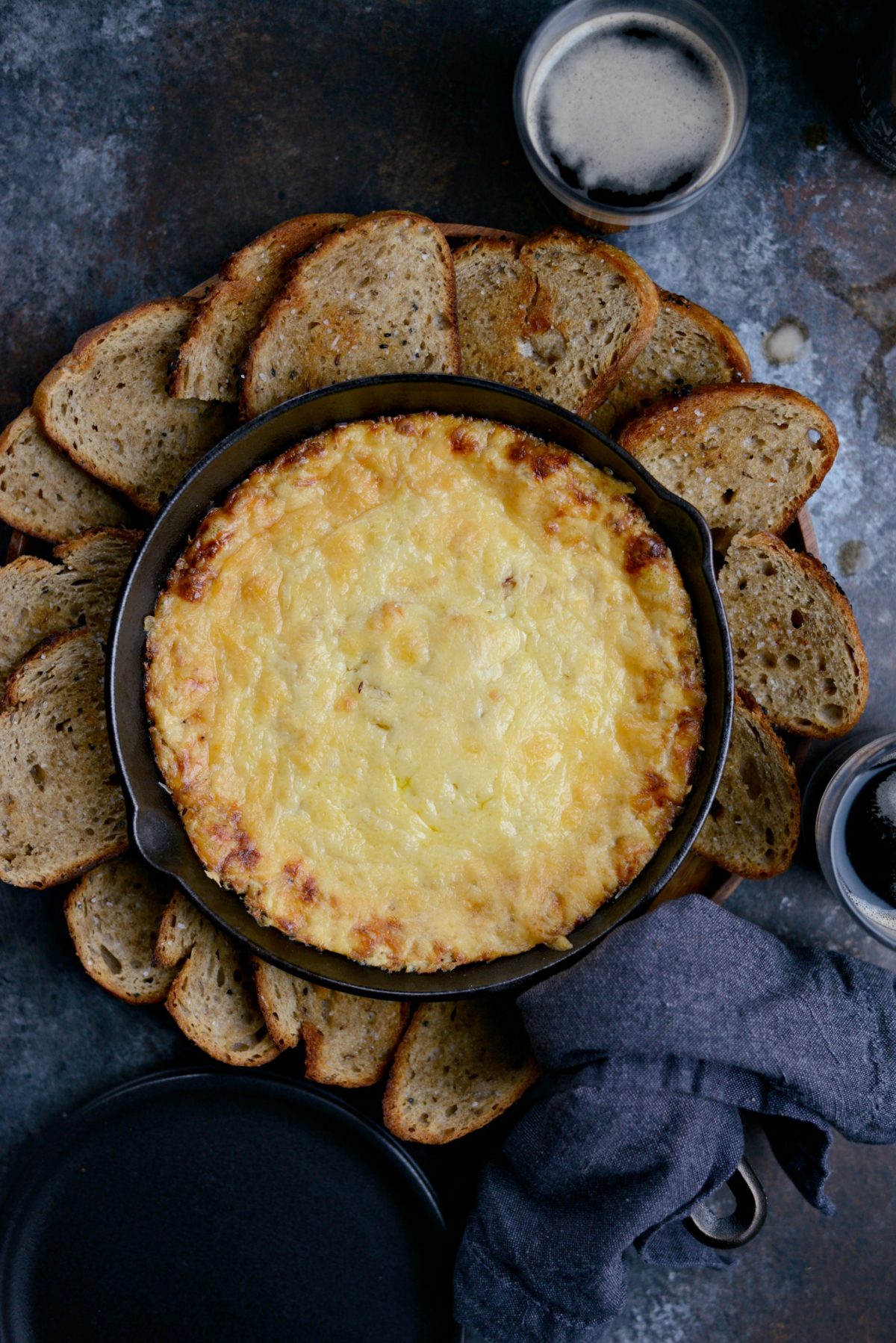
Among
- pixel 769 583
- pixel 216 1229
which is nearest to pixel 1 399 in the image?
pixel 769 583

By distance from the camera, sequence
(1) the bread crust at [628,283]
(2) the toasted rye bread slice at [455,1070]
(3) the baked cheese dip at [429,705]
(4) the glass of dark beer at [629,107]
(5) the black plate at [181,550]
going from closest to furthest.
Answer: (5) the black plate at [181,550]
(3) the baked cheese dip at [429,705]
(1) the bread crust at [628,283]
(2) the toasted rye bread slice at [455,1070]
(4) the glass of dark beer at [629,107]

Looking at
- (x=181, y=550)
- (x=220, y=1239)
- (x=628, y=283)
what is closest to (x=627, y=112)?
(x=628, y=283)

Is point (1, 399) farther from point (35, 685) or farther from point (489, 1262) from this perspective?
point (489, 1262)

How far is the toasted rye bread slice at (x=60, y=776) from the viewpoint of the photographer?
9.86 feet

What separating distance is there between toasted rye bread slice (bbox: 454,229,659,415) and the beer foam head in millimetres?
341

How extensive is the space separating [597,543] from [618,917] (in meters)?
Result: 0.95

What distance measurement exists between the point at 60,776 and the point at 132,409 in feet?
3.48

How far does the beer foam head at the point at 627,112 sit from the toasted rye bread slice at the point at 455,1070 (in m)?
2.40

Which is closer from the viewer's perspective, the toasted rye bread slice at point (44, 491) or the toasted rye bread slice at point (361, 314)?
the toasted rye bread slice at point (361, 314)

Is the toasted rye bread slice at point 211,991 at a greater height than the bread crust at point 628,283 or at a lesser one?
lesser

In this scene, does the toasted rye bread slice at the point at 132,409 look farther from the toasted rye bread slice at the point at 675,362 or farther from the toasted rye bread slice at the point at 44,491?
the toasted rye bread slice at the point at 675,362

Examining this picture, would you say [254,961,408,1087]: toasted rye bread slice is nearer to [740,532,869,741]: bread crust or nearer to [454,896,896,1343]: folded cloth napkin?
[454,896,896,1343]: folded cloth napkin

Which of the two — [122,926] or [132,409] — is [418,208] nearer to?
[132,409]

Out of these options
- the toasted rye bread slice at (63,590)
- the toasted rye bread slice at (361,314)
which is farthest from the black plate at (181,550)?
the toasted rye bread slice at (63,590)
